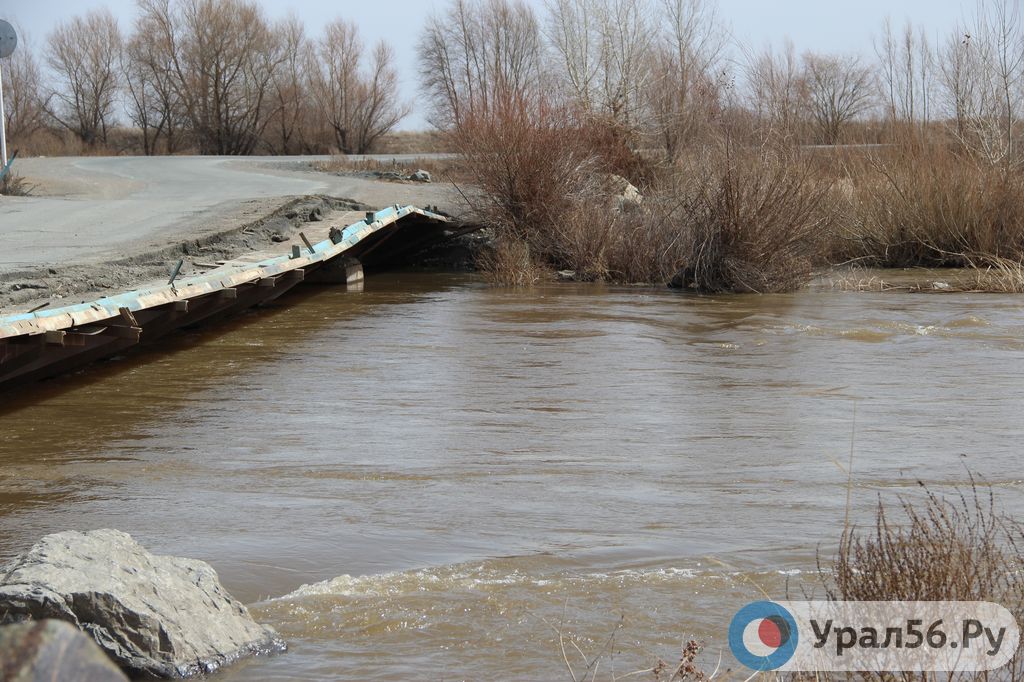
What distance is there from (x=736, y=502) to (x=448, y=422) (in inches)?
115

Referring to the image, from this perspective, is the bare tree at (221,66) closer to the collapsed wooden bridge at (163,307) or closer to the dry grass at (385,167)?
the dry grass at (385,167)

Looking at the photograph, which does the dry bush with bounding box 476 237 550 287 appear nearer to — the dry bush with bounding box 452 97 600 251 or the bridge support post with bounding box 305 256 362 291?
the dry bush with bounding box 452 97 600 251

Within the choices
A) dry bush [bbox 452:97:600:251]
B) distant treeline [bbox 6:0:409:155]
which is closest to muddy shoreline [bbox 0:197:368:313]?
dry bush [bbox 452:97:600:251]

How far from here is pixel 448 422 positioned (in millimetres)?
8836

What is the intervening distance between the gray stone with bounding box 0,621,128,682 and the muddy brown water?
2.66 meters

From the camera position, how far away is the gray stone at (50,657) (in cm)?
154

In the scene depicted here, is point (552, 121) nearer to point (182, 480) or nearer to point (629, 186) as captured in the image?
point (629, 186)

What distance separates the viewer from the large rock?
391 centimetres

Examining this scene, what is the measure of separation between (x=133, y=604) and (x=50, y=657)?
101 inches

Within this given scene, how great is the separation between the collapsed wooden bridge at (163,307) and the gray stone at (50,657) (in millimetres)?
7077

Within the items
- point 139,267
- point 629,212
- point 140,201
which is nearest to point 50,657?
point 139,267

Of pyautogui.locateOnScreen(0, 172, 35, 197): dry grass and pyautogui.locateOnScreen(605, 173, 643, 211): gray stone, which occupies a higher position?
pyautogui.locateOnScreen(0, 172, 35, 197): dry grass

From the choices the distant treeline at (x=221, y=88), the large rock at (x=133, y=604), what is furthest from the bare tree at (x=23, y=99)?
the large rock at (x=133, y=604)

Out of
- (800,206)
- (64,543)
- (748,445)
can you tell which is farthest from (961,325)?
(64,543)
